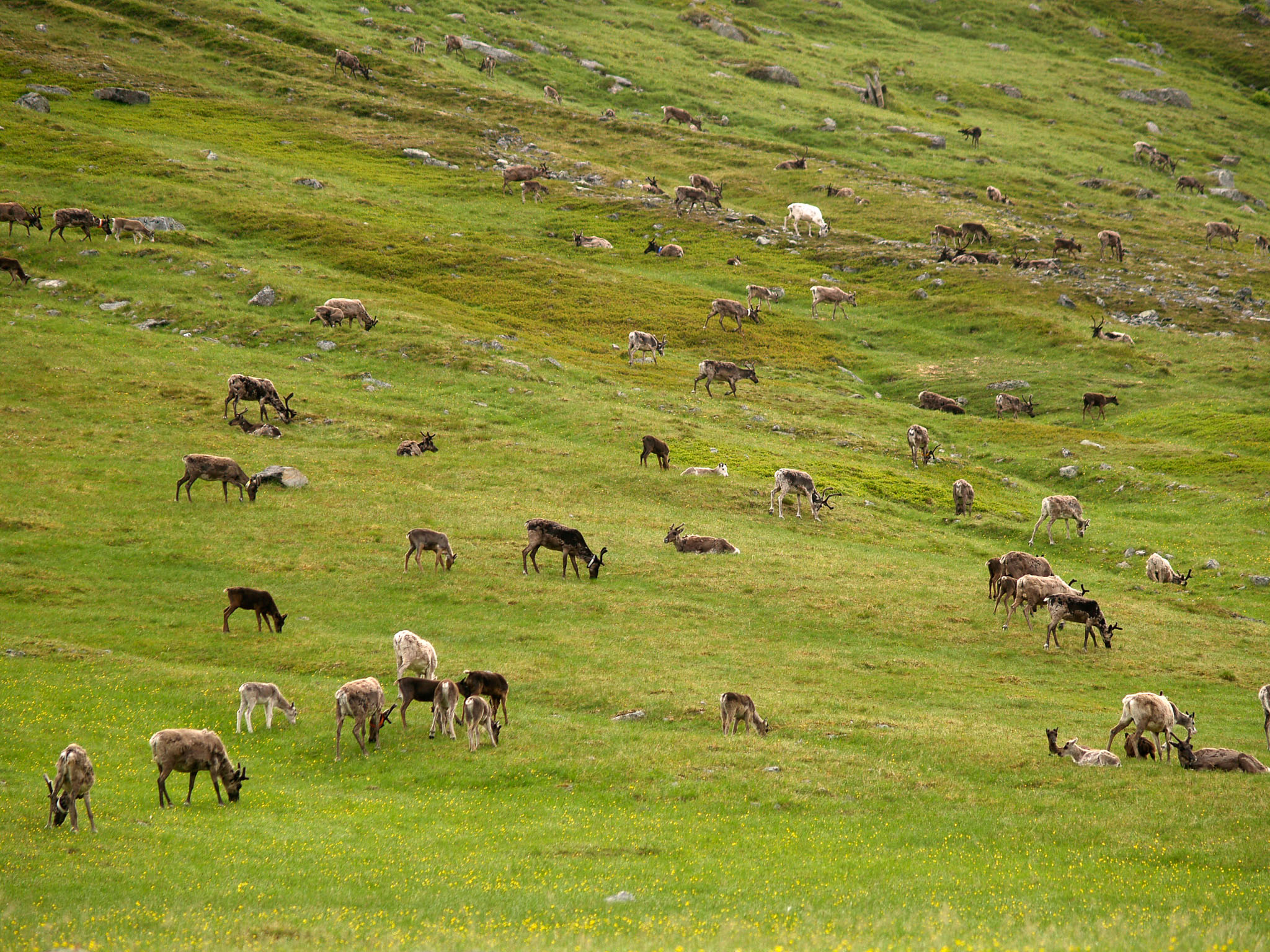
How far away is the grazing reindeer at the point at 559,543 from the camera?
30.0 meters

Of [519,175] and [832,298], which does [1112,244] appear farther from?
[519,175]

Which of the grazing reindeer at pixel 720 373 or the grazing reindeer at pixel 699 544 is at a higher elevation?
the grazing reindeer at pixel 720 373

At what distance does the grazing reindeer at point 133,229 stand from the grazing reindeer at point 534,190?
32.6 meters

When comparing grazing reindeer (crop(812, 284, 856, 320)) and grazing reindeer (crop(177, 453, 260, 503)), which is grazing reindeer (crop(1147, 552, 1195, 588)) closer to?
grazing reindeer (crop(177, 453, 260, 503))

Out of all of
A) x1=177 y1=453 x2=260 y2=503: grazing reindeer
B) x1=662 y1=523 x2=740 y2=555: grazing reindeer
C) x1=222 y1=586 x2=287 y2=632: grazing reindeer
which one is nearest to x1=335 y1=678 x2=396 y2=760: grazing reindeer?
x1=222 y1=586 x2=287 y2=632: grazing reindeer

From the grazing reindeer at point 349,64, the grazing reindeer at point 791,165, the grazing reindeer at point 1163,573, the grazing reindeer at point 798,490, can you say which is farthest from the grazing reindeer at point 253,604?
the grazing reindeer at point 349,64

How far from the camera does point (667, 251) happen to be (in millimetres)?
77938

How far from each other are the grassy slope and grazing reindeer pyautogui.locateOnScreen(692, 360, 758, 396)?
5.60 ft

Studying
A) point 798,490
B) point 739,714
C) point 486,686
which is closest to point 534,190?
point 798,490

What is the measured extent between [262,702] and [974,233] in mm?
79619

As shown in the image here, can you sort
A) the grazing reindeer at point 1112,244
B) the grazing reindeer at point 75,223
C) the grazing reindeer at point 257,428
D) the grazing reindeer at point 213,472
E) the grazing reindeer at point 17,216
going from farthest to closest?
1. the grazing reindeer at point 1112,244
2. the grazing reindeer at point 75,223
3. the grazing reindeer at point 17,216
4. the grazing reindeer at point 257,428
5. the grazing reindeer at point 213,472

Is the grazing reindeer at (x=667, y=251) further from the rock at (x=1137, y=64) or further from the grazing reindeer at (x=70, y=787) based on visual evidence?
the rock at (x=1137, y=64)

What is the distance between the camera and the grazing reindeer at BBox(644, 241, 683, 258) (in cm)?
7794

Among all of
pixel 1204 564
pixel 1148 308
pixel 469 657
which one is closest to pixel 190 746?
pixel 469 657
